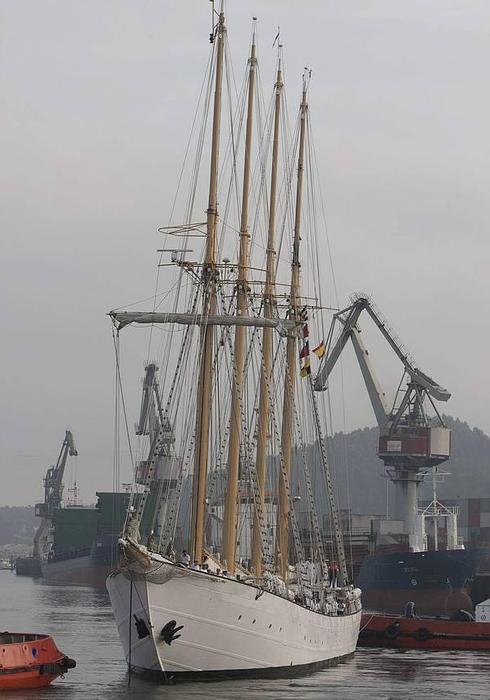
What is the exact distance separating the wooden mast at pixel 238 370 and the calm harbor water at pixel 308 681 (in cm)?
620

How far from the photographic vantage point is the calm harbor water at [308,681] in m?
41.2

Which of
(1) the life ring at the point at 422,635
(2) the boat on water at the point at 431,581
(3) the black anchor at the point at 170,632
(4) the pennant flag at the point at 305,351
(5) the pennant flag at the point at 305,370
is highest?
(4) the pennant flag at the point at 305,351

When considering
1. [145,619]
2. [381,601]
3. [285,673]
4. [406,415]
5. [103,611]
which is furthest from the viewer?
[406,415]

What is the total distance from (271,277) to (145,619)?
973 inches

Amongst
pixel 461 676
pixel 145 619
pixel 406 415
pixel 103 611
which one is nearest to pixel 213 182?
pixel 145 619

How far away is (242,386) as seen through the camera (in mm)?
56125

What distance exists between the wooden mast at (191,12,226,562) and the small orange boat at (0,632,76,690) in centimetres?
600

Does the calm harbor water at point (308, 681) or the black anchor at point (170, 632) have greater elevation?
the black anchor at point (170, 632)

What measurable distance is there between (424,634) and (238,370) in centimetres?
2049

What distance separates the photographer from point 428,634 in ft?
216

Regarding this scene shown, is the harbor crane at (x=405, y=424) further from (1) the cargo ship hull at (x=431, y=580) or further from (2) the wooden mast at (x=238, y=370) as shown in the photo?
(2) the wooden mast at (x=238, y=370)

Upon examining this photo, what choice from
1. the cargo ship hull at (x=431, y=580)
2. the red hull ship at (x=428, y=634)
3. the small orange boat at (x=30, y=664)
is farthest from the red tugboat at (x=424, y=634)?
the cargo ship hull at (x=431, y=580)

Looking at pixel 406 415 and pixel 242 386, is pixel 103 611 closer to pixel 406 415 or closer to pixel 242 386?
pixel 406 415

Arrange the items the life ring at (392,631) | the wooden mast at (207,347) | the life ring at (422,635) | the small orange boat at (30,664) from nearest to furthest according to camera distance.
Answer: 1. the small orange boat at (30,664)
2. the wooden mast at (207,347)
3. the life ring at (422,635)
4. the life ring at (392,631)
